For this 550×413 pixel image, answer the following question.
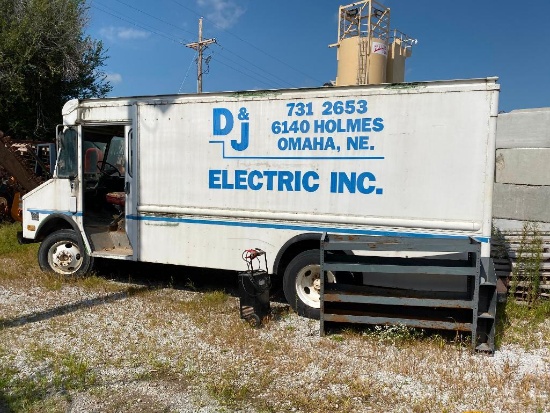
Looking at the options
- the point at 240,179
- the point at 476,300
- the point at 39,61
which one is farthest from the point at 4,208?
the point at 476,300

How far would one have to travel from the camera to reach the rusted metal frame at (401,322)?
4750 millimetres

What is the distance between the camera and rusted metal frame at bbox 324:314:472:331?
15.6 ft

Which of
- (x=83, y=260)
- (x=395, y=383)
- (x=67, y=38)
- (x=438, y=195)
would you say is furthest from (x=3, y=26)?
(x=395, y=383)

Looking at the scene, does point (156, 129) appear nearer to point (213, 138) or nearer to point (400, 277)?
point (213, 138)

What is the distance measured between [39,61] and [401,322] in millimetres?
15168

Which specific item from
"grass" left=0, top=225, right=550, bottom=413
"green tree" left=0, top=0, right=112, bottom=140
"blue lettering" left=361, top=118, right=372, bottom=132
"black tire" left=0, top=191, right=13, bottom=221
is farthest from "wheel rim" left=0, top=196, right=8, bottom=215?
"blue lettering" left=361, top=118, right=372, bottom=132

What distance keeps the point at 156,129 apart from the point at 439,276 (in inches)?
162

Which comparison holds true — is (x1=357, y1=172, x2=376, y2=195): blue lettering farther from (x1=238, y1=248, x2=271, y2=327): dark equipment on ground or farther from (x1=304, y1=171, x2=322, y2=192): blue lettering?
(x1=238, y1=248, x2=271, y2=327): dark equipment on ground

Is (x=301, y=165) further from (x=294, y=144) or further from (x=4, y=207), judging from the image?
(x=4, y=207)

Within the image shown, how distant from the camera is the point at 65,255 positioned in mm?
7309

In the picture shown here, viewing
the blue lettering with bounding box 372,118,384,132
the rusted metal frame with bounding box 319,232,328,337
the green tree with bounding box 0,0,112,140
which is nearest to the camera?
the rusted metal frame with bounding box 319,232,328,337

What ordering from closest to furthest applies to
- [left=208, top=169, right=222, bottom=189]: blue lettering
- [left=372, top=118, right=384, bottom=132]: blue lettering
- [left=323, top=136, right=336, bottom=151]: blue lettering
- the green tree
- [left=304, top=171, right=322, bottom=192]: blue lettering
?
[left=372, top=118, right=384, bottom=132]: blue lettering, [left=323, top=136, right=336, bottom=151]: blue lettering, [left=304, top=171, right=322, bottom=192]: blue lettering, [left=208, top=169, right=222, bottom=189]: blue lettering, the green tree

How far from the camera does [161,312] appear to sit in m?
5.90

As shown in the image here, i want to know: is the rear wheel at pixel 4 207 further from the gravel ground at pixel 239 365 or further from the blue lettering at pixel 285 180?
the blue lettering at pixel 285 180
